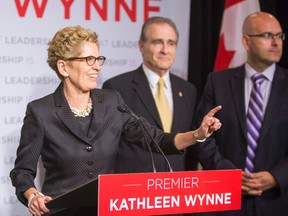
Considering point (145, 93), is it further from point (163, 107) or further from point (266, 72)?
point (266, 72)

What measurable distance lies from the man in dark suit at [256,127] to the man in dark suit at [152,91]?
163 mm

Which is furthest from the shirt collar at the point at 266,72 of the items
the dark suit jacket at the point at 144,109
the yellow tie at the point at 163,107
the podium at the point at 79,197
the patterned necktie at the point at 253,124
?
the podium at the point at 79,197

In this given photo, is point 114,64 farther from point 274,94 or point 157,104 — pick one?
point 274,94

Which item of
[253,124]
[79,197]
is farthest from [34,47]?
[79,197]

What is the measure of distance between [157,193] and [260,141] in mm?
1635

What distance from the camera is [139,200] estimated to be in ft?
7.71

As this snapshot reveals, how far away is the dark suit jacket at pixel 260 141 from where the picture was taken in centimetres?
386

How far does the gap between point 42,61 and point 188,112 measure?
1089 mm

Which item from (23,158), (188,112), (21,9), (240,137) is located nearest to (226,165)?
(240,137)

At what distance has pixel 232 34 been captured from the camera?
4887 mm

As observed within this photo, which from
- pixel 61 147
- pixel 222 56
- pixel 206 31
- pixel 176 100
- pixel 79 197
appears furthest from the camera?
pixel 206 31

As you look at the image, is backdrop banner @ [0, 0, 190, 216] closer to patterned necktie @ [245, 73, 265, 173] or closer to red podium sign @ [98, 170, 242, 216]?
patterned necktie @ [245, 73, 265, 173]

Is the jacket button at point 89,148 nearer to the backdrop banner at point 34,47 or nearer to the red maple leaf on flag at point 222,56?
the backdrop banner at point 34,47

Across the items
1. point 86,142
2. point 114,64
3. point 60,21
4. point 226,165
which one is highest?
point 60,21
